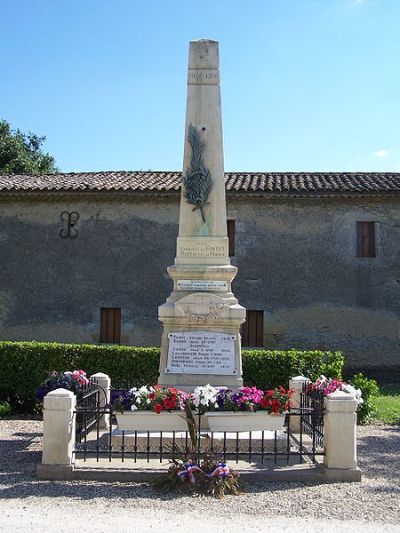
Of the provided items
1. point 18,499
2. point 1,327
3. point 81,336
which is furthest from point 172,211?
point 18,499

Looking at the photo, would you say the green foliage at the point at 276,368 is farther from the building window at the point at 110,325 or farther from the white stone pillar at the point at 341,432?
the building window at the point at 110,325

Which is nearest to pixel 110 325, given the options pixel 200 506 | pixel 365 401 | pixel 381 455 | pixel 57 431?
pixel 365 401

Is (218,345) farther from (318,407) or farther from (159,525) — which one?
(159,525)

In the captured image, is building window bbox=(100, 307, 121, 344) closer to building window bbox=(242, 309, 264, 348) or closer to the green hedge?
building window bbox=(242, 309, 264, 348)

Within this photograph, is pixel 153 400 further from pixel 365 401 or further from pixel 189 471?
pixel 365 401

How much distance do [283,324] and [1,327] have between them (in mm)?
8757

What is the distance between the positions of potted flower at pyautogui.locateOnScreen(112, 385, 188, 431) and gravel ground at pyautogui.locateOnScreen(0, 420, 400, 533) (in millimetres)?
821

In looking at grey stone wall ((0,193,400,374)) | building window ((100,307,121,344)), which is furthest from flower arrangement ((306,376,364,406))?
building window ((100,307,121,344))

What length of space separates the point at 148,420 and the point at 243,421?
1.03 m

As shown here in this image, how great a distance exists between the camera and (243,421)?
22.0 feet

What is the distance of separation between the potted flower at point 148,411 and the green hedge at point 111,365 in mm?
4843

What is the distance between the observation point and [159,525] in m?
4.75

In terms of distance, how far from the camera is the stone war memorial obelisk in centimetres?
822

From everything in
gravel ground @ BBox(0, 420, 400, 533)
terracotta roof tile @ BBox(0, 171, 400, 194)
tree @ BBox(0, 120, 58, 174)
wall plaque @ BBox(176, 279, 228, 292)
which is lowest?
gravel ground @ BBox(0, 420, 400, 533)
